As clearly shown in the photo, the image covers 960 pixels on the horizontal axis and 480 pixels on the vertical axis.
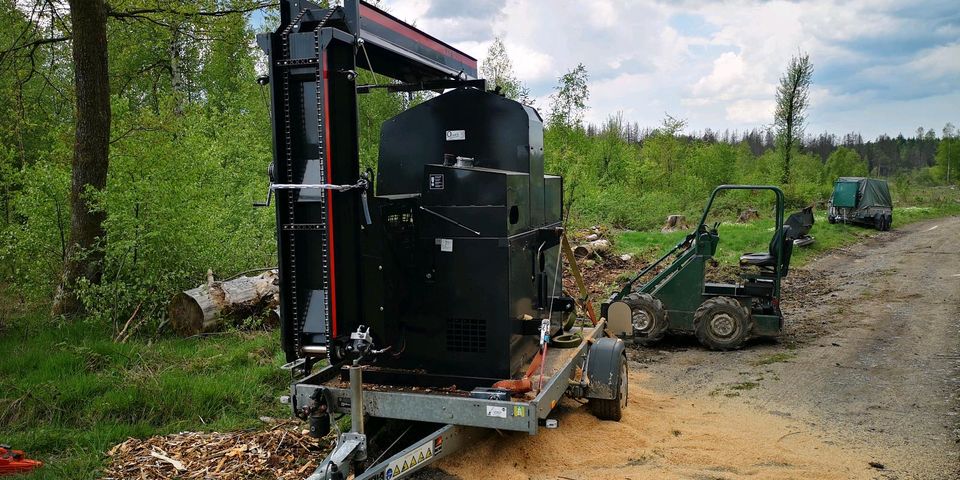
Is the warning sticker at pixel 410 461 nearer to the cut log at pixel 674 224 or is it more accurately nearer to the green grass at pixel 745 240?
the green grass at pixel 745 240

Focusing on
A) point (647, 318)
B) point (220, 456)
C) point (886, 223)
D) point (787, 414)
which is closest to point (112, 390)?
point (220, 456)

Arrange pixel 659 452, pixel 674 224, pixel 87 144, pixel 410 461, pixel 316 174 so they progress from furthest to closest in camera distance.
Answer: pixel 674 224, pixel 87 144, pixel 659 452, pixel 316 174, pixel 410 461

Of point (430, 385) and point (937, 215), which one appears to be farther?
point (937, 215)

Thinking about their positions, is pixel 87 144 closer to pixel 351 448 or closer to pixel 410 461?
pixel 351 448

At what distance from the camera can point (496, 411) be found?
15.5 feet

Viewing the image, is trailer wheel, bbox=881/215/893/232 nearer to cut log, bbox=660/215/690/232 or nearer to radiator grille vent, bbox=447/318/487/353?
cut log, bbox=660/215/690/232

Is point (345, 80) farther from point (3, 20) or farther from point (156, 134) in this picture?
point (3, 20)

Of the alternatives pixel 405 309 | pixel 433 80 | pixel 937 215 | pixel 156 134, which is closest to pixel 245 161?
pixel 156 134

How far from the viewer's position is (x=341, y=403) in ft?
16.4

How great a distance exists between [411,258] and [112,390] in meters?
3.61

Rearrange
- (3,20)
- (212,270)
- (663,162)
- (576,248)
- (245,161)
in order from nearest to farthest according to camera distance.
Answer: (212,270) < (3,20) < (245,161) < (576,248) < (663,162)

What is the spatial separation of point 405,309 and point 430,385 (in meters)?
0.65

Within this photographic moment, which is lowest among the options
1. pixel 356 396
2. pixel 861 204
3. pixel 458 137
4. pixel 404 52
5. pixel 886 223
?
pixel 886 223

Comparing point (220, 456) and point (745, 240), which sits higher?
point (745, 240)
